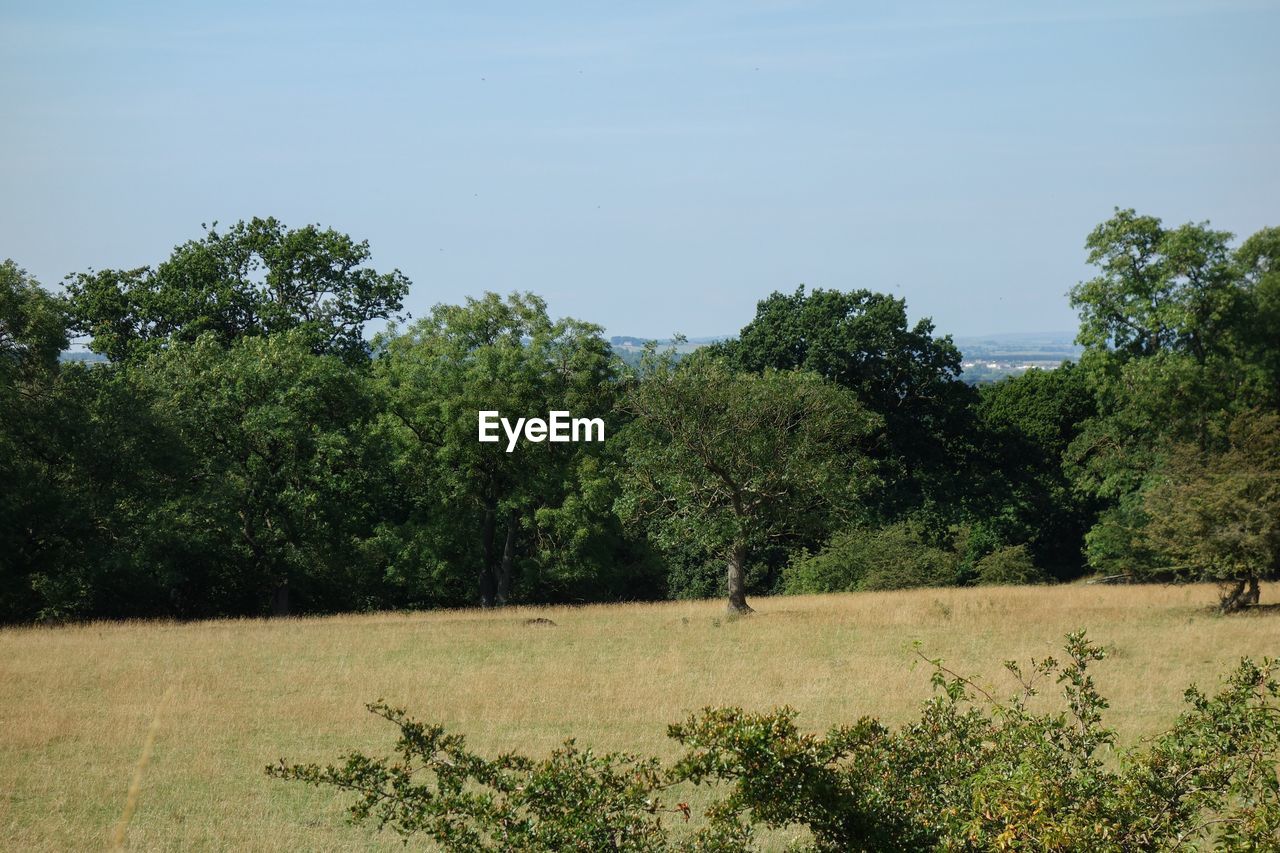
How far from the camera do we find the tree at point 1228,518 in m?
25.8

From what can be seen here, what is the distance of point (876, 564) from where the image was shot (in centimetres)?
4094

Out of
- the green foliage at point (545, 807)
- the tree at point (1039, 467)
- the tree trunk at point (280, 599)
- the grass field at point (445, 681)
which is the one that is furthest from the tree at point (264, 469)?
the green foliage at point (545, 807)

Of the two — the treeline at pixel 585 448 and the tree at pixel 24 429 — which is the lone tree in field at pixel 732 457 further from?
the tree at pixel 24 429

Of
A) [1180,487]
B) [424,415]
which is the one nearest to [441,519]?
[424,415]

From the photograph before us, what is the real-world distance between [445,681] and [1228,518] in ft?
55.8

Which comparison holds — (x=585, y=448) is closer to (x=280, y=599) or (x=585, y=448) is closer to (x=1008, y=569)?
(x=280, y=599)

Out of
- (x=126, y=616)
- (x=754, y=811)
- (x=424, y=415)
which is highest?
(x=424, y=415)

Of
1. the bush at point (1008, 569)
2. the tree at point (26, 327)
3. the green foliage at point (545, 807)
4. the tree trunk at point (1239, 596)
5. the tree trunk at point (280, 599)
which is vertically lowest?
the tree trunk at point (280, 599)

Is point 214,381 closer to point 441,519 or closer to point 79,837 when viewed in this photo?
point 441,519

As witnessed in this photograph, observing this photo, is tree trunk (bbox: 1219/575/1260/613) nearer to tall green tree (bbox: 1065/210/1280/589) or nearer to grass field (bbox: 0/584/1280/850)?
grass field (bbox: 0/584/1280/850)

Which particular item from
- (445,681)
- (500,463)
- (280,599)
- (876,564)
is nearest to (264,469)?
(280,599)

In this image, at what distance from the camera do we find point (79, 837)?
11.1m

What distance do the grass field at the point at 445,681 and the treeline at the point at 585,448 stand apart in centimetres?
329

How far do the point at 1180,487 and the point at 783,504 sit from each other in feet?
30.6
